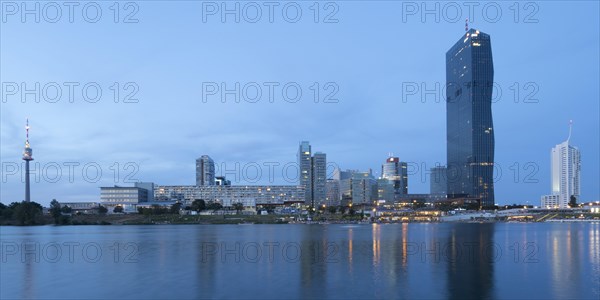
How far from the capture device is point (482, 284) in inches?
1313

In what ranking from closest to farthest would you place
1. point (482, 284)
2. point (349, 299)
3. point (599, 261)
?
point (349, 299)
point (482, 284)
point (599, 261)

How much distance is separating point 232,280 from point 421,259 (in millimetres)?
20481

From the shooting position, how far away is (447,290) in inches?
1232

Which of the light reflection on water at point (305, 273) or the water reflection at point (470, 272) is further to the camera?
the light reflection on water at point (305, 273)

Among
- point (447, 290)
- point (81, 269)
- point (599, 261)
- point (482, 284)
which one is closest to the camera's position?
point (447, 290)

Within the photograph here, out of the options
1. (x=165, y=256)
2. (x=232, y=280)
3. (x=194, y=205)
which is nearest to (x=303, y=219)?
(x=194, y=205)

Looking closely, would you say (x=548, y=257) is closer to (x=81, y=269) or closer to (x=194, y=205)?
(x=81, y=269)

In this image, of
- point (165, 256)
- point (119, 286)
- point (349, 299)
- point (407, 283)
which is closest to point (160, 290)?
point (119, 286)

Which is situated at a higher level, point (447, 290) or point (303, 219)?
point (447, 290)

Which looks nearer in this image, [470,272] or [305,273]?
[305,273]

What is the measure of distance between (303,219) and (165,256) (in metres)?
135

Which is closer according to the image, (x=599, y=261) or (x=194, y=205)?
(x=599, y=261)

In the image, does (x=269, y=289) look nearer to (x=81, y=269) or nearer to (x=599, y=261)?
(x=81, y=269)

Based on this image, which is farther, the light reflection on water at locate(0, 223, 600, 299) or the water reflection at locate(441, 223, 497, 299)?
the light reflection on water at locate(0, 223, 600, 299)
